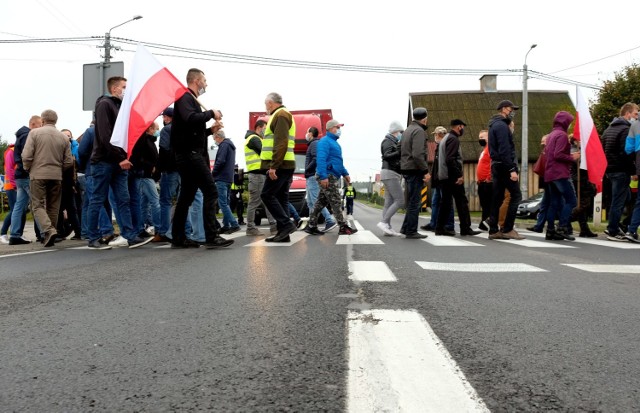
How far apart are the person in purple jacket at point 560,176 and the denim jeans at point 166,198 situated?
18.2 feet

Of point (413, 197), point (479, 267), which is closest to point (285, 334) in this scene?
point (479, 267)

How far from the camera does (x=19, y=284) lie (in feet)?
13.0

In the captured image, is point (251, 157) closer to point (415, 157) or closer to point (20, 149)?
point (415, 157)

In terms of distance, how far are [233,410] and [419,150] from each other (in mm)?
7734

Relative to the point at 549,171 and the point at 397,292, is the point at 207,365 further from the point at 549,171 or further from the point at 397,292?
the point at 549,171

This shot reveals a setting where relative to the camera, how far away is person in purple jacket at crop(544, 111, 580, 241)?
27.6 ft

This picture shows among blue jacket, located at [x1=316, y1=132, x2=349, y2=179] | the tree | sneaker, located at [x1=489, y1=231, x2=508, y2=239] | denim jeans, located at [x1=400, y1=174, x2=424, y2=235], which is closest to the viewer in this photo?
sneaker, located at [x1=489, y1=231, x2=508, y2=239]

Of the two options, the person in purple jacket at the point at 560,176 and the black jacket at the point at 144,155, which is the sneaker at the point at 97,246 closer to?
the black jacket at the point at 144,155

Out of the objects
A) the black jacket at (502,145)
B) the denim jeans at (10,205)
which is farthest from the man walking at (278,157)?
the denim jeans at (10,205)

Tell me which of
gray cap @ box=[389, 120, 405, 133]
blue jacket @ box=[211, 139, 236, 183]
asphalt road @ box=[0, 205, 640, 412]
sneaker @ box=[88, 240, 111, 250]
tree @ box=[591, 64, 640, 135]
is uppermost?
tree @ box=[591, 64, 640, 135]

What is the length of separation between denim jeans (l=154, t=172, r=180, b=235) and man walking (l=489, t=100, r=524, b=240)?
4.74 m

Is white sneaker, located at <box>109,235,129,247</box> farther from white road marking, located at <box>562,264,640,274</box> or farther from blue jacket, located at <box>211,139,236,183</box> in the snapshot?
white road marking, located at <box>562,264,640,274</box>

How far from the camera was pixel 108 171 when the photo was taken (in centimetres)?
715

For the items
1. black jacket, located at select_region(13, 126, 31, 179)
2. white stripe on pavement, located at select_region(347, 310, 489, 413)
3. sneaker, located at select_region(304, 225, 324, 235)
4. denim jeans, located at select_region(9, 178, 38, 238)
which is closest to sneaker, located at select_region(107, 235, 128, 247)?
denim jeans, located at select_region(9, 178, 38, 238)
